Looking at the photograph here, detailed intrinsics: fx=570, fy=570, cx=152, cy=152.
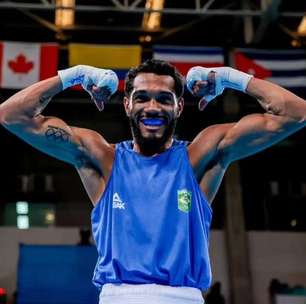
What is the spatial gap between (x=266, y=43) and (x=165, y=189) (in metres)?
8.85

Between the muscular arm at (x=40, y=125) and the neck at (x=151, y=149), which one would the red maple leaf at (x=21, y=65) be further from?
the neck at (x=151, y=149)

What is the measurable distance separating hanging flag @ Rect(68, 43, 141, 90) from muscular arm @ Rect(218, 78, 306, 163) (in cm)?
573

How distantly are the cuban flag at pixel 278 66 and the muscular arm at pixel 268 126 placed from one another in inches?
234

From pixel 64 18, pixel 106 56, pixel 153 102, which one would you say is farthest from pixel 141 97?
pixel 64 18

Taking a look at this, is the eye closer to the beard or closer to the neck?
the beard

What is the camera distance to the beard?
2.02 metres

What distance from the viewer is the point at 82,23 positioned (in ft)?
33.5

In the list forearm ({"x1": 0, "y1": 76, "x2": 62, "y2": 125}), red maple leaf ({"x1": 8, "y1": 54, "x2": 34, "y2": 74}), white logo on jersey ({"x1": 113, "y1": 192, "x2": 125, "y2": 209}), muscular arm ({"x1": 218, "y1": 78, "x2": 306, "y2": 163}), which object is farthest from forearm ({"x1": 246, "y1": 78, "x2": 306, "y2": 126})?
red maple leaf ({"x1": 8, "y1": 54, "x2": 34, "y2": 74})

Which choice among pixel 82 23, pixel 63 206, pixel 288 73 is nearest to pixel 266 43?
pixel 288 73

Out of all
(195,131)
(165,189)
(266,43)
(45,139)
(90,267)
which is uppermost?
(266,43)

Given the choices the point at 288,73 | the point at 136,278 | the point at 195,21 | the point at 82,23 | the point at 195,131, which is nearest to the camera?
the point at 136,278

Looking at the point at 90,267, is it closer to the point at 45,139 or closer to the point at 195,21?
the point at 195,21

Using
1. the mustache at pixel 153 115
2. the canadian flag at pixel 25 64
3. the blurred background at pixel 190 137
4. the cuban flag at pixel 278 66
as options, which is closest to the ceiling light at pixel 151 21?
the blurred background at pixel 190 137

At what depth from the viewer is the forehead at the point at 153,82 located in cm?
205
